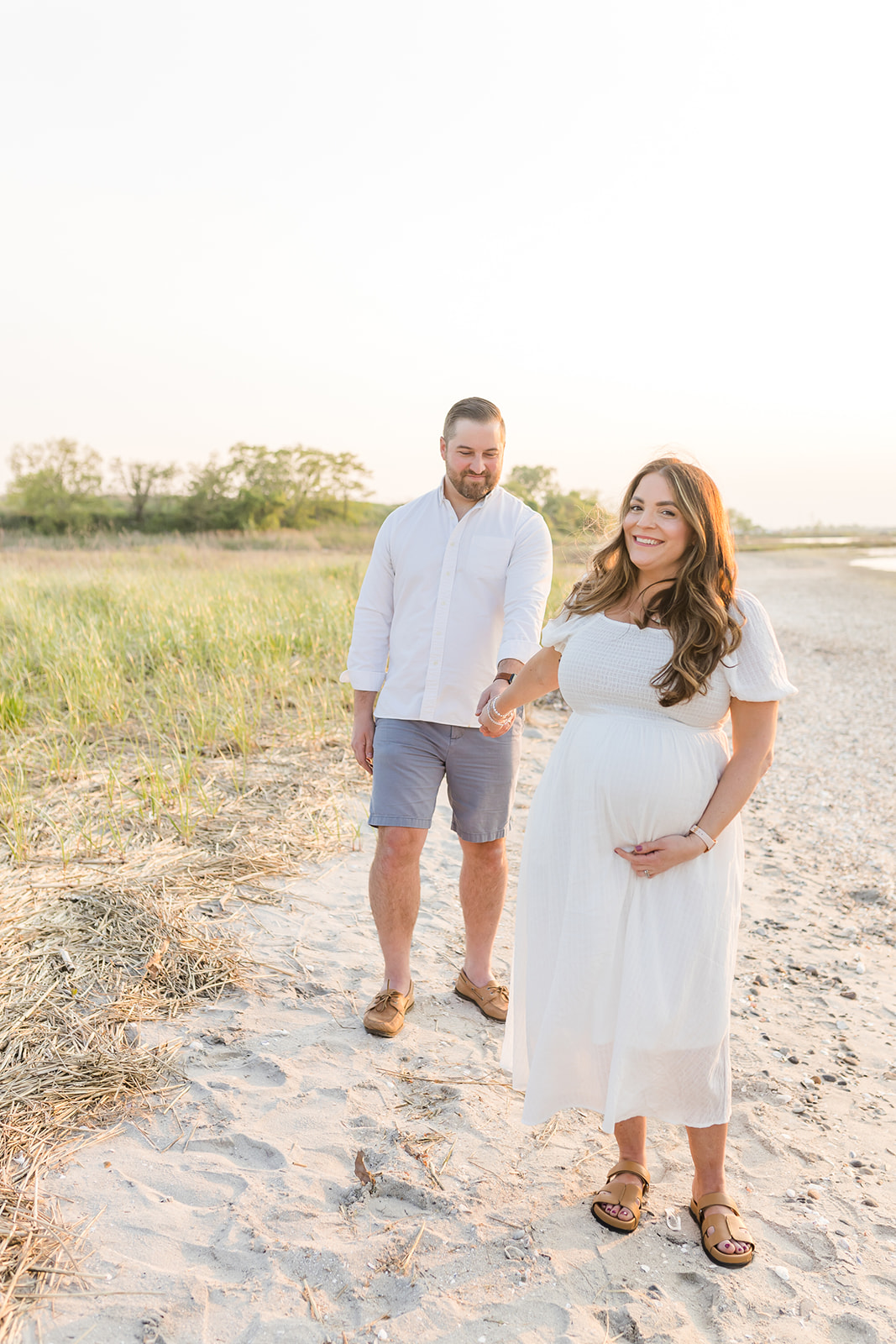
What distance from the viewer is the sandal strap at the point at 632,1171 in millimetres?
2375

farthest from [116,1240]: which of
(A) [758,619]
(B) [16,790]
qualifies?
(B) [16,790]

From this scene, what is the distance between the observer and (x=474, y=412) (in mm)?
3070

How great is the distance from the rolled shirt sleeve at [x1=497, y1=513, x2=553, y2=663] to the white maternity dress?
2.54ft

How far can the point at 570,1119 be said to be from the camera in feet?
9.20

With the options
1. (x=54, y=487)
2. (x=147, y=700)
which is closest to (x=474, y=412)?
(x=147, y=700)

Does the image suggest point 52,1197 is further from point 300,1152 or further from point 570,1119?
point 570,1119

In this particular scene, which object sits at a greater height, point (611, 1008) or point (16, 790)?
point (611, 1008)

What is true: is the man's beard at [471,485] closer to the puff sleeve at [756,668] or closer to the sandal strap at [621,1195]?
the puff sleeve at [756,668]

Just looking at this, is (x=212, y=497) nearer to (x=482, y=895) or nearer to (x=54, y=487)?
(x=54, y=487)

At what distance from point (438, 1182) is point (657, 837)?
3.90 feet

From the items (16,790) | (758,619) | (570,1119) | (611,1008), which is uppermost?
(758,619)

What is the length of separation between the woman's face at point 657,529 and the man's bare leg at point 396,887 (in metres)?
1.40

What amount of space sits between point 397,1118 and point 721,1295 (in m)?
1.01

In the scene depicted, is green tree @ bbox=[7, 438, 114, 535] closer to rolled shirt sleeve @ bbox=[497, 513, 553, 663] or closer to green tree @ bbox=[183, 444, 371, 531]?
green tree @ bbox=[183, 444, 371, 531]
